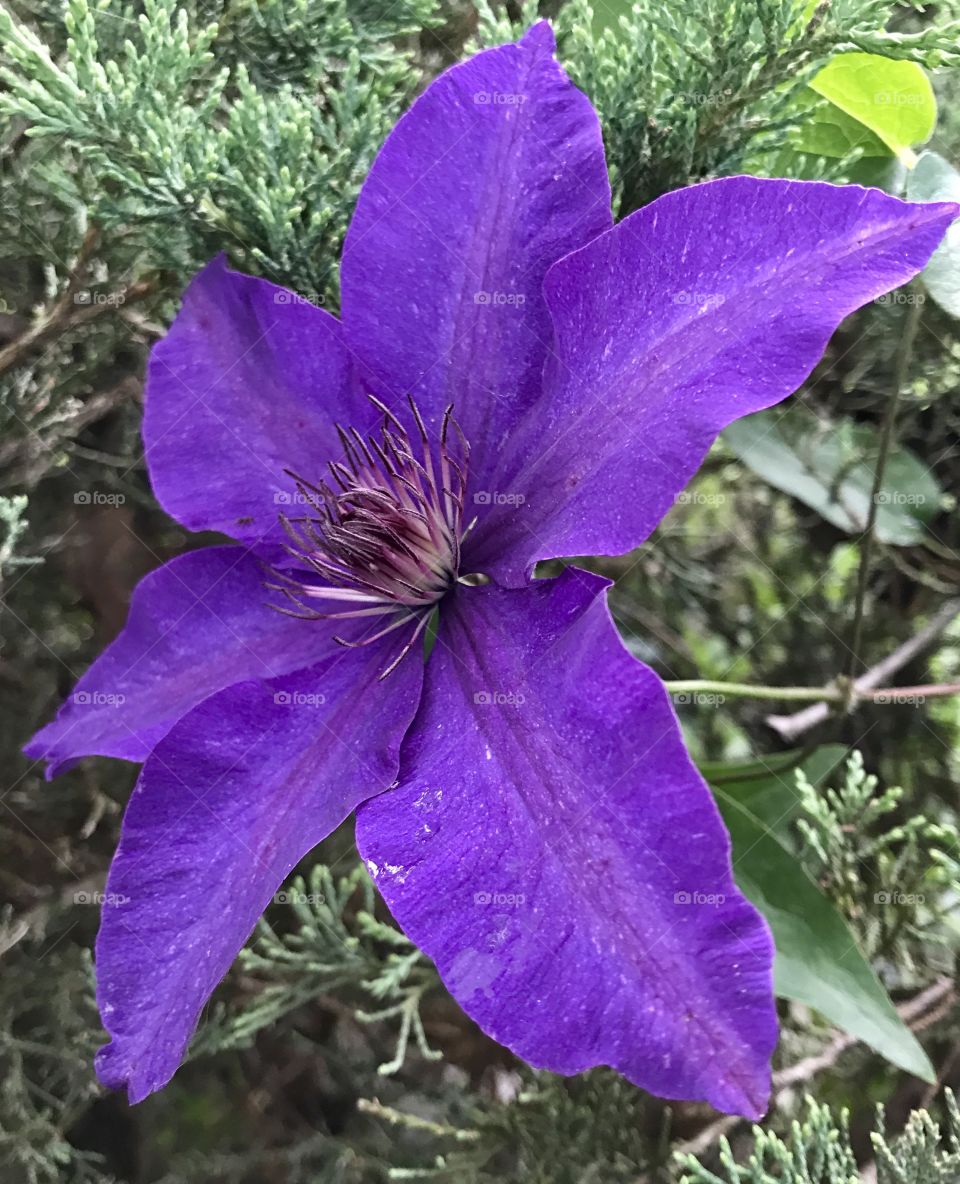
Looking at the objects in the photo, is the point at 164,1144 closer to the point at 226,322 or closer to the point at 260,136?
the point at 226,322

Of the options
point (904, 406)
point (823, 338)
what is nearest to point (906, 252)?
point (823, 338)

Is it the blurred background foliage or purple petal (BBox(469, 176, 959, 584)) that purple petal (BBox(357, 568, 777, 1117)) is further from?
the blurred background foliage

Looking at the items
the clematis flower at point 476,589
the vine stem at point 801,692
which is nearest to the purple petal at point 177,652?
the clematis flower at point 476,589

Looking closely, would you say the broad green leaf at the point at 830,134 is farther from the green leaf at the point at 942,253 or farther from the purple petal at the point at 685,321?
the purple petal at the point at 685,321

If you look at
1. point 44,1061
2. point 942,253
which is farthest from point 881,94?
point 44,1061

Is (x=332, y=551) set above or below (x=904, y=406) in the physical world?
above

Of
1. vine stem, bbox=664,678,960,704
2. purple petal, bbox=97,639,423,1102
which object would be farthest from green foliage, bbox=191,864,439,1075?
vine stem, bbox=664,678,960,704
